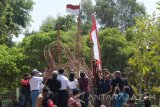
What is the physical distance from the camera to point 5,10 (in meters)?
41.5

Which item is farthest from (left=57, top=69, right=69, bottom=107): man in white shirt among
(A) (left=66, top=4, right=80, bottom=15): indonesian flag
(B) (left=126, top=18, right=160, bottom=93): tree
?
(A) (left=66, top=4, right=80, bottom=15): indonesian flag

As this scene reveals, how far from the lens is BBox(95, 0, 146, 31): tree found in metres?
70.8

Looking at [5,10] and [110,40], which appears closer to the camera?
[5,10]

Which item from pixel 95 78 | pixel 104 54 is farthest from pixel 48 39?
pixel 95 78

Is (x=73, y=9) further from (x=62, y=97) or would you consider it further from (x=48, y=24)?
(x=48, y=24)

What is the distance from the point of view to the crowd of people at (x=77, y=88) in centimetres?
1813

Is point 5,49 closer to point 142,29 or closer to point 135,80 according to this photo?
point 135,80

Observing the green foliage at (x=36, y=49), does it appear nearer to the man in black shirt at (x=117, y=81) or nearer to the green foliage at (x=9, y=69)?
the green foliage at (x=9, y=69)

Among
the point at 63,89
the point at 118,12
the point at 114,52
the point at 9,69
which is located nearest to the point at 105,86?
the point at 63,89

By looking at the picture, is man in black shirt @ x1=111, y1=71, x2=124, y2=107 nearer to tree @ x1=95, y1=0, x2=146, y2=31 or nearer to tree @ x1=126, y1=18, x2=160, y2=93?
tree @ x1=126, y1=18, x2=160, y2=93

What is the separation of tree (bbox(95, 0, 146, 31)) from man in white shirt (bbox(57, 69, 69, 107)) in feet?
172

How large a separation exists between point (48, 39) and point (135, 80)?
1284 centimetres

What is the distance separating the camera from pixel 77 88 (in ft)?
61.7

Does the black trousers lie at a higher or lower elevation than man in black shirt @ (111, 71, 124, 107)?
lower
